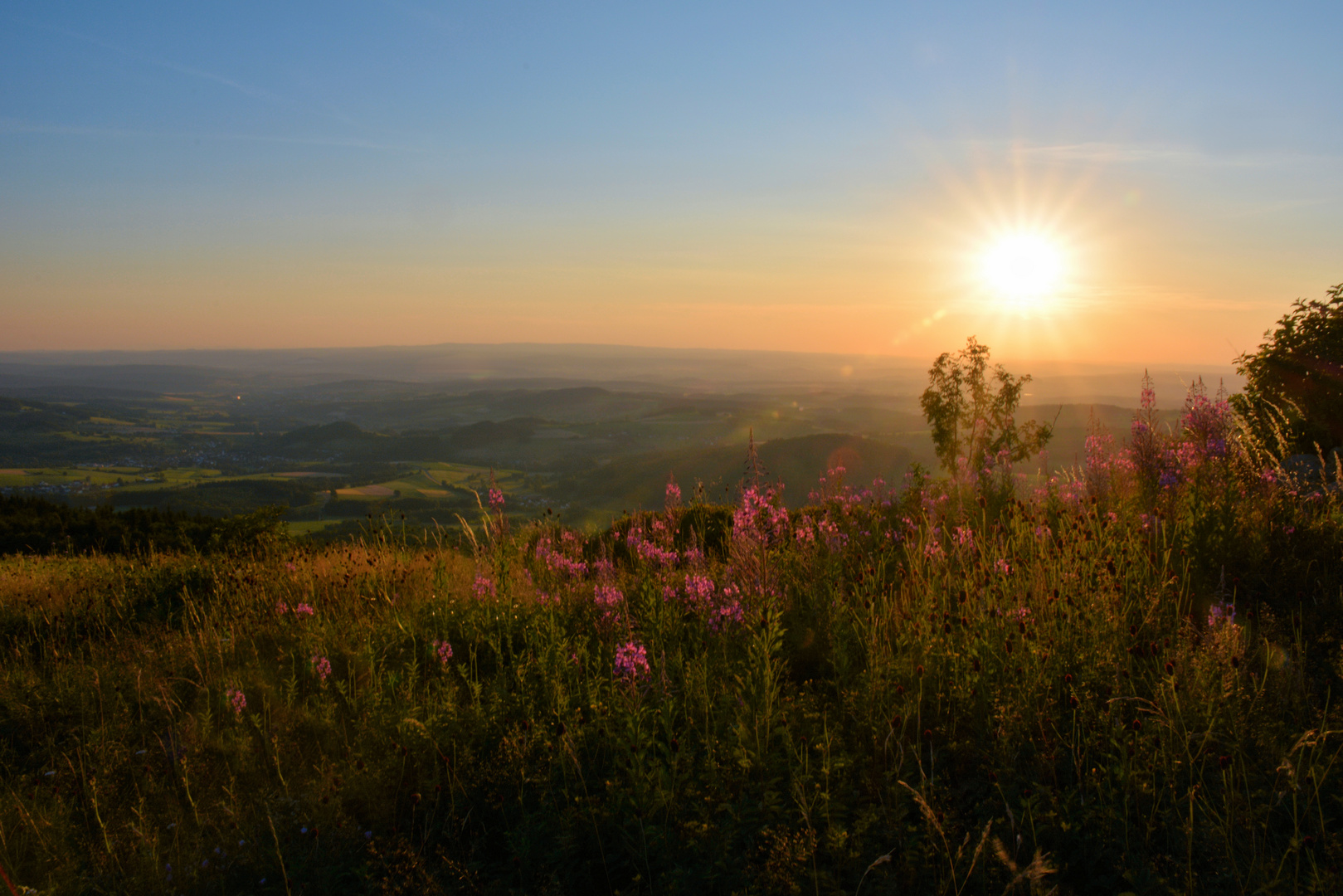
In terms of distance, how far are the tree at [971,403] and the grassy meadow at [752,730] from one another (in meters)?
11.6

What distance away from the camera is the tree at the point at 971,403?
55.1 ft

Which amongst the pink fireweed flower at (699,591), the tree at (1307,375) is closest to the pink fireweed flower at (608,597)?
the pink fireweed flower at (699,591)

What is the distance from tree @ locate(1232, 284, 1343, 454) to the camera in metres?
11.3

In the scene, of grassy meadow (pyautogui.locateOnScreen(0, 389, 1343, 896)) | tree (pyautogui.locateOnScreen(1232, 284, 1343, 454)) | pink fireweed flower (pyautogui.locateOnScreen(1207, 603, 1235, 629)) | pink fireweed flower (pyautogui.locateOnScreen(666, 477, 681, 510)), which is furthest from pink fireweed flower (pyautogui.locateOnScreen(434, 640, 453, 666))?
tree (pyautogui.locateOnScreen(1232, 284, 1343, 454))

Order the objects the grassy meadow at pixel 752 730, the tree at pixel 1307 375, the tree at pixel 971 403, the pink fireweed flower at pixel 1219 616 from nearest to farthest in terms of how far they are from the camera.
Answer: the grassy meadow at pixel 752 730, the pink fireweed flower at pixel 1219 616, the tree at pixel 1307 375, the tree at pixel 971 403

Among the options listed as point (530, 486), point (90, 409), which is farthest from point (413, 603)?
point (90, 409)

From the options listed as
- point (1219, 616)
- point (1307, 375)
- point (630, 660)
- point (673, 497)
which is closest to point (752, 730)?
point (630, 660)

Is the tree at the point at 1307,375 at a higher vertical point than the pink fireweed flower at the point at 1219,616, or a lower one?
higher

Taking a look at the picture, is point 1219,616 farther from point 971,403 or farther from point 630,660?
point 971,403

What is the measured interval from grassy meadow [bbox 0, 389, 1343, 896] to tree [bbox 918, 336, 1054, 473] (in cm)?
1156

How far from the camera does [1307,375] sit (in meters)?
12.4

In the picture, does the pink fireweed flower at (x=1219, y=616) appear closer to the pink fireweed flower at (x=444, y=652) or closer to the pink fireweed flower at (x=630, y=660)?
the pink fireweed flower at (x=630, y=660)

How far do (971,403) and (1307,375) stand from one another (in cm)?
641

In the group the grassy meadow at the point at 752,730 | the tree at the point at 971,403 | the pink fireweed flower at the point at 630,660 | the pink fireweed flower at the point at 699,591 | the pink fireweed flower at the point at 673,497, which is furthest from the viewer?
the tree at the point at 971,403
